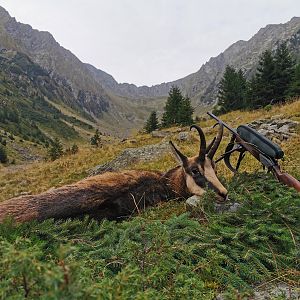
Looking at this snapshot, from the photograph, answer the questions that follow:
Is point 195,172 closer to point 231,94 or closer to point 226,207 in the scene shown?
point 226,207

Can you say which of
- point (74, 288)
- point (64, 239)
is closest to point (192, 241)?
point (64, 239)

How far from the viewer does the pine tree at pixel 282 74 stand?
40.9 metres

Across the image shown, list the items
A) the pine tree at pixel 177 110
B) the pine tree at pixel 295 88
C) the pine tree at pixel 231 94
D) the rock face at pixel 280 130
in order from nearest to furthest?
the rock face at pixel 280 130 → the pine tree at pixel 295 88 → the pine tree at pixel 177 110 → the pine tree at pixel 231 94

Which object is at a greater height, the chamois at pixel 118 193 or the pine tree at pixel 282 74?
the pine tree at pixel 282 74

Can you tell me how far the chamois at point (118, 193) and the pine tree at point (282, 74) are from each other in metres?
35.6

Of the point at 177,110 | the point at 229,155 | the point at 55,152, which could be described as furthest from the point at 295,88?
the point at 229,155

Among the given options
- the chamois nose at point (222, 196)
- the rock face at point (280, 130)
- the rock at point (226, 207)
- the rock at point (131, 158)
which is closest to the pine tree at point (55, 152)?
the rock at point (131, 158)

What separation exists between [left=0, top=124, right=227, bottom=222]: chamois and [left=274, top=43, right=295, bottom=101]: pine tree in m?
35.6

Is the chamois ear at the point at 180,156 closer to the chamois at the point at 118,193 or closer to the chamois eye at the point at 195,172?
the chamois at the point at 118,193

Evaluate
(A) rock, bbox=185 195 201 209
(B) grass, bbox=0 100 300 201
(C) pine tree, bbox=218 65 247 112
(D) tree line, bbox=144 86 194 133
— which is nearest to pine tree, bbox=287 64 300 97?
(D) tree line, bbox=144 86 194 133

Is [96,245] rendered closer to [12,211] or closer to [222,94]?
[12,211]

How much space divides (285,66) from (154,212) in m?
40.9

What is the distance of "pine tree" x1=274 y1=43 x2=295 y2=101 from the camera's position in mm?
40938

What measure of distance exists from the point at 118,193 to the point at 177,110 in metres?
42.6
